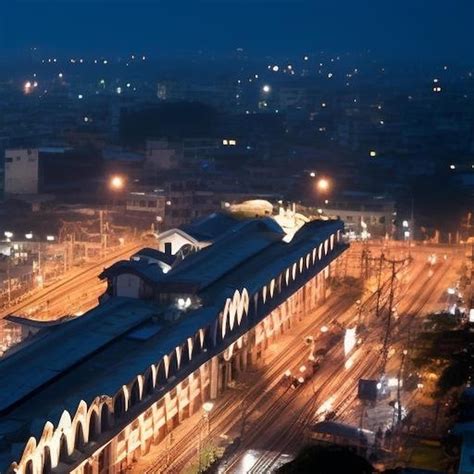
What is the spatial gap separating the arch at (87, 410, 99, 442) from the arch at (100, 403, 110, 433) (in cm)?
5

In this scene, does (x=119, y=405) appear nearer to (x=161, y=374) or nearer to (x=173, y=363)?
(x=161, y=374)

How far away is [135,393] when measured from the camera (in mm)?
4848

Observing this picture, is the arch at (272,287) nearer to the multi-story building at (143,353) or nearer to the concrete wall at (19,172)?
the multi-story building at (143,353)

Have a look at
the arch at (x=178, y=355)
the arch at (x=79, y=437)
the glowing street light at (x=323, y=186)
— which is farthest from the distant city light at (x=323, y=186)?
the arch at (x=79, y=437)

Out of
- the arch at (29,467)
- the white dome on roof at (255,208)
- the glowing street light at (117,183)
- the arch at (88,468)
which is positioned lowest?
the arch at (88,468)

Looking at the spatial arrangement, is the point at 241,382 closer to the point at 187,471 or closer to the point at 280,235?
the point at 187,471

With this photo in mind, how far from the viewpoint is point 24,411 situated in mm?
4395

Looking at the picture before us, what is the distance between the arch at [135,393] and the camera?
189 inches

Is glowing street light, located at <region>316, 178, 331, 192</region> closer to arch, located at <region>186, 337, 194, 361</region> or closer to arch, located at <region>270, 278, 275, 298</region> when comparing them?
arch, located at <region>270, 278, 275, 298</region>

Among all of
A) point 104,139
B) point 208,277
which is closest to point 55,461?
point 208,277

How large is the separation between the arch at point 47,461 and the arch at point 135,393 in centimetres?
75

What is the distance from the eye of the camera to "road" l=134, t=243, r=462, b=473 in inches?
194

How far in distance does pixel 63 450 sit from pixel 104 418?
37cm

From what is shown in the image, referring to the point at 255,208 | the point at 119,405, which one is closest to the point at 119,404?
the point at 119,405
